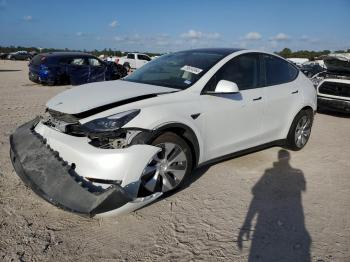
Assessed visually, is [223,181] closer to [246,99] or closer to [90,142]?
[246,99]

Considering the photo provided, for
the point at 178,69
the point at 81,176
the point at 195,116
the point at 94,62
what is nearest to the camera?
the point at 81,176

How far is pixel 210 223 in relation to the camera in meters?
3.43

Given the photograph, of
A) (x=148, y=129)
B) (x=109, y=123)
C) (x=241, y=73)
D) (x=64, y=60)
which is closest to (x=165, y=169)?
(x=148, y=129)

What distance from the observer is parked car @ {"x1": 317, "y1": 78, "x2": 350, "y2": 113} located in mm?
8883

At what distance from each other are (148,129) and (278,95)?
2.50m

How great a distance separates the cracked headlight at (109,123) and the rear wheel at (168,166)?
1.21 feet

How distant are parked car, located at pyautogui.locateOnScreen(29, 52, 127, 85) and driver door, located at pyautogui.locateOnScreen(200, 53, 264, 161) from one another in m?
11.5

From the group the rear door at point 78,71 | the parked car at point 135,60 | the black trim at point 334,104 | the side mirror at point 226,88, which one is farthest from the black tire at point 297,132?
the parked car at point 135,60

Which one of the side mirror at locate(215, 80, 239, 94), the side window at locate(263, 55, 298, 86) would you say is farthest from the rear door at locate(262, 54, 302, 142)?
the side mirror at locate(215, 80, 239, 94)

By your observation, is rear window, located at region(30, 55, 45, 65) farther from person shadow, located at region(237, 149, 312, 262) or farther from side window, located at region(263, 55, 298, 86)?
person shadow, located at region(237, 149, 312, 262)

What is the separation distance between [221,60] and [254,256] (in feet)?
8.11

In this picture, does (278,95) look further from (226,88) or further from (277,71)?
(226,88)

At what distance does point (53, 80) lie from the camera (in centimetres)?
1501

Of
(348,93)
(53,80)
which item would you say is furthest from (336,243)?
(53,80)
